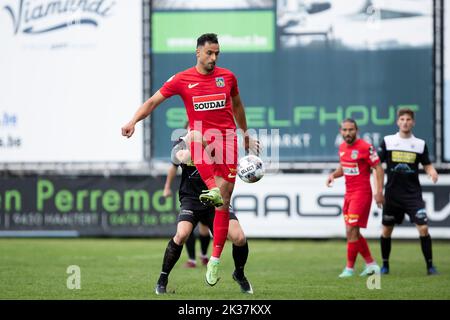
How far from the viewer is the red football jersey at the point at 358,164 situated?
13117 millimetres

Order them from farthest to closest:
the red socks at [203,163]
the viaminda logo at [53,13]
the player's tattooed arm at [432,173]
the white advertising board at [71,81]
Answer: the viaminda logo at [53,13] < the white advertising board at [71,81] < the player's tattooed arm at [432,173] < the red socks at [203,163]

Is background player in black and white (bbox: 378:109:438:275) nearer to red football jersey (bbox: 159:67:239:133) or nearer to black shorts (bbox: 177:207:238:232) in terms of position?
black shorts (bbox: 177:207:238:232)

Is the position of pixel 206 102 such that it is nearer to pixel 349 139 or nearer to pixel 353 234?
pixel 349 139

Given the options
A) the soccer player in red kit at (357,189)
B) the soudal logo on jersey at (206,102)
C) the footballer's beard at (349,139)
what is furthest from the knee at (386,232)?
the soudal logo on jersey at (206,102)

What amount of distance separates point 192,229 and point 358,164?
3.58 metres

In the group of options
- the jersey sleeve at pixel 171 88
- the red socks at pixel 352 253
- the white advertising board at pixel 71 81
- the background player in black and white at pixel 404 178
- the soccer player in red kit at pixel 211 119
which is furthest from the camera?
the white advertising board at pixel 71 81

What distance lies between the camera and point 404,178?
45.0 feet

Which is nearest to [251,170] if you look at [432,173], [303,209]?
[432,173]

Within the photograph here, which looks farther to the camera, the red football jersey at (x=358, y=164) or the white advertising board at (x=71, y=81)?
the white advertising board at (x=71, y=81)

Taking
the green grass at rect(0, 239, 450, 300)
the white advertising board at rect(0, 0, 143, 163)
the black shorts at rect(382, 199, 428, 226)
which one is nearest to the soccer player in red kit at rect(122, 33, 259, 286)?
the green grass at rect(0, 239, 450, 300)

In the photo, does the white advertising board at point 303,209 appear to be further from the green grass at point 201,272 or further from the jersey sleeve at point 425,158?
the jersey sleeve at point 425,158

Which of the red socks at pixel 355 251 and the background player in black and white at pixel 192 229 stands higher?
the background player in black and white at pixel 192 229

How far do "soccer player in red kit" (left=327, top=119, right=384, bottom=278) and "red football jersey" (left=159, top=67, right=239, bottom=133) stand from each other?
136 inches
